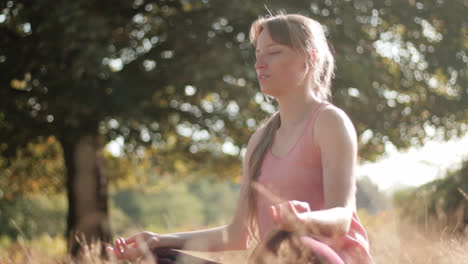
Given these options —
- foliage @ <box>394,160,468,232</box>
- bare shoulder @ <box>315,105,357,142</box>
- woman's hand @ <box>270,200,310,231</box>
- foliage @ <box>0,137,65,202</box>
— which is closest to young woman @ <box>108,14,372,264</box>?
bare shoulder @ <box>315,105,357,142</box>

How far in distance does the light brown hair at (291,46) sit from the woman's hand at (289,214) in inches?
22.9

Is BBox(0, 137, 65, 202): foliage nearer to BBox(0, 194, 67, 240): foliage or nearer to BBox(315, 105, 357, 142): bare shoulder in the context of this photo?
BBox(315, 105, 357, 142): bare shoulder

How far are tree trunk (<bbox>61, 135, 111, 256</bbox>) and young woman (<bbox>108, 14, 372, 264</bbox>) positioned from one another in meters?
7.12

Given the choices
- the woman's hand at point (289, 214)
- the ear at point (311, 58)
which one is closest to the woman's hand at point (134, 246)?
the woman's hand at point (289, 214)

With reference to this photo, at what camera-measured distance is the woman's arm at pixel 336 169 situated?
66.2 inches

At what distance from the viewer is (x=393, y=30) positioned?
8.66 meters

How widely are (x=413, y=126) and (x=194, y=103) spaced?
12.5ft

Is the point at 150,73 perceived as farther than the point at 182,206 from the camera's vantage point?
No

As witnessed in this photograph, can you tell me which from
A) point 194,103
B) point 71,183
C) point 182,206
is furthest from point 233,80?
point 182,206

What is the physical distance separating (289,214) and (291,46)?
0.97 metres

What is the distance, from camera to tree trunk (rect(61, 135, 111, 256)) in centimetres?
924

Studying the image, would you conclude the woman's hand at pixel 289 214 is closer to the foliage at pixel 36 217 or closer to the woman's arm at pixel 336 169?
the woman's arm at pixel 336 169

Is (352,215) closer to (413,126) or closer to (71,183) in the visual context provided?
(413,126)

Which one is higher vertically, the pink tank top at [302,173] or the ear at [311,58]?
the ear at [311,58]
